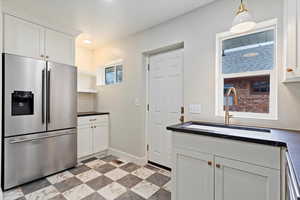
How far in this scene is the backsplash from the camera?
11.6ft

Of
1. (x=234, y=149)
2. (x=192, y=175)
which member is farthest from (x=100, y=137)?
(x=234, y=149)

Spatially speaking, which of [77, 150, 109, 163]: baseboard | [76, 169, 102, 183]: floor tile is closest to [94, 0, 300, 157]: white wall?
[77, 150, 109, 163]: baseboard

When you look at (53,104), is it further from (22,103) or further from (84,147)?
(84,147)

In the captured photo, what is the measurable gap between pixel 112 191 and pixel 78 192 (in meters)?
0.44

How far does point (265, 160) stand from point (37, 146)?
2747 mm

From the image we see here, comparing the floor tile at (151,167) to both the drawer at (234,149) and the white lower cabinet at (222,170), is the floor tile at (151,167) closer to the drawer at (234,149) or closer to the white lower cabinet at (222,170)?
the white lower cabinet at (222,170)

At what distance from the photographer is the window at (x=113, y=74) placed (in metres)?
3.23

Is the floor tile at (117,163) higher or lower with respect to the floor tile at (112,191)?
lower

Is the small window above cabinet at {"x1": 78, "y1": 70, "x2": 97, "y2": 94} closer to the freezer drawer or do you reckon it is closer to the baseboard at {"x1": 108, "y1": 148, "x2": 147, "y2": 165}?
the freezer drawer

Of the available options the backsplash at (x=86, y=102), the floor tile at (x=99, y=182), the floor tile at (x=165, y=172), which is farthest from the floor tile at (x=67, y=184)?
the backsplash at (x=86, y=102)

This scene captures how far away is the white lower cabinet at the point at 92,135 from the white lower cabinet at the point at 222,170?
80.2 inches

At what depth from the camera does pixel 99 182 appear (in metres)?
2.12

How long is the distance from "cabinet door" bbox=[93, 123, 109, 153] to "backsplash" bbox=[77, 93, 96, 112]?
2.53 ft

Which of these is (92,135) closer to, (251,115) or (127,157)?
(127,157)
